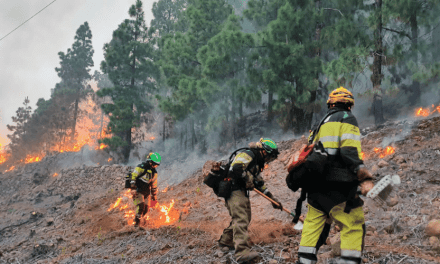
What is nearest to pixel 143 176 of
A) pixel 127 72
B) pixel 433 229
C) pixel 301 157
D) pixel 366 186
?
pixel 301 157

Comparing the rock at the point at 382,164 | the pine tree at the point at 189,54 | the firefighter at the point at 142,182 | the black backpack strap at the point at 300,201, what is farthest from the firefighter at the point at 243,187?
the pine tree at the point at 189,54

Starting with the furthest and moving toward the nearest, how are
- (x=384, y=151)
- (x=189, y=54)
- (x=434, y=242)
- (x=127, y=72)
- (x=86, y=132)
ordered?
(x=86, y=132), (x=127, y=72), (x=189, y=54), (x=384, y=151), (x=434, y=242)

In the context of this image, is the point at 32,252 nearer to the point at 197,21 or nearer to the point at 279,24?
the point at 279,24

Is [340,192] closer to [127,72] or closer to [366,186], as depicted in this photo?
[366,186]

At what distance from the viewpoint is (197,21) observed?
53.1ft

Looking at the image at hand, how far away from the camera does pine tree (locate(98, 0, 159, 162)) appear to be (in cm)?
1983

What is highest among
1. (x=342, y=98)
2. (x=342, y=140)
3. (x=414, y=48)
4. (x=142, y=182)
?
(x=414, y=48)

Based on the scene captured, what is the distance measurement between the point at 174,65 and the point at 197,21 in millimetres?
3038

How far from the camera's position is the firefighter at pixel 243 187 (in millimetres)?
3727

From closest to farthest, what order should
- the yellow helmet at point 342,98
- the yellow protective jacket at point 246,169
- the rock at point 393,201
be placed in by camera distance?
the yellow helmet at point 342,98, the yellow protective jacket at point 246,169, the rock at point 393,201

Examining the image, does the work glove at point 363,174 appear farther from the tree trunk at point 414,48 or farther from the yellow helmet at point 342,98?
the tree trunk at point 414,48

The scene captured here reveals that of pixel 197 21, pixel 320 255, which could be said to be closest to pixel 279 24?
pixel 197 21

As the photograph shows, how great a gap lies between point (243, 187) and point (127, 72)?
19601 mm

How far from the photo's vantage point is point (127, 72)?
69.5 ft
